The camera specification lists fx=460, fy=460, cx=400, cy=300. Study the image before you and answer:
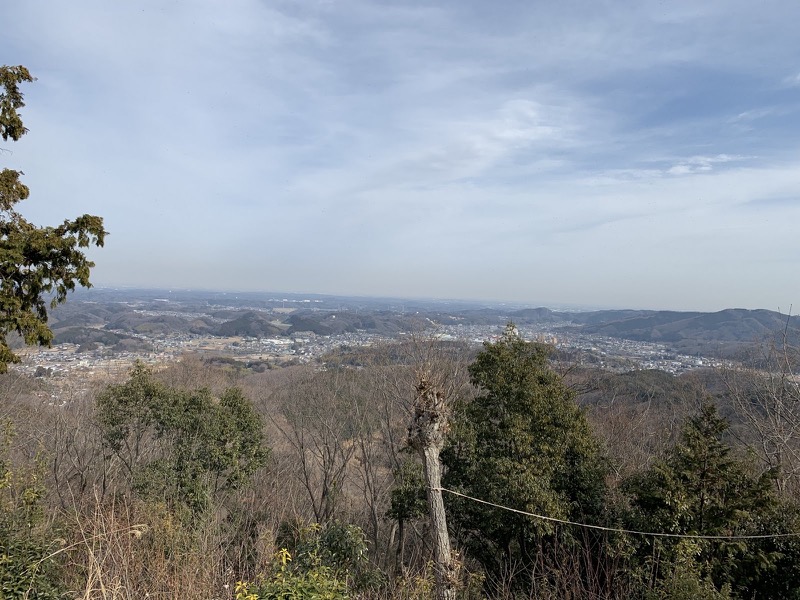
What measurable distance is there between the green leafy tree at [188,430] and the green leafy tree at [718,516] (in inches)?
359

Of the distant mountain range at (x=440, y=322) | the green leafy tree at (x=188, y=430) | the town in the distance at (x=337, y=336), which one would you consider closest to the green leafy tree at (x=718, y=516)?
the green leafy tree at (x=188, y=430)

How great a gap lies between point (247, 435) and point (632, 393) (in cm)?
1668

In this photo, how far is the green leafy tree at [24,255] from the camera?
623 centimetres

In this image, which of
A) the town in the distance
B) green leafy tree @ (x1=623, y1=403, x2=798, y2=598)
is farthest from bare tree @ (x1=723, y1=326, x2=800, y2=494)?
the town in the distance

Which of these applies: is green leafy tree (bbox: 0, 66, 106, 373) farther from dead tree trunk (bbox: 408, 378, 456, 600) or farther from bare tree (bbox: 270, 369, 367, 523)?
bare tree (bbox: 270, 369, 367, 523)

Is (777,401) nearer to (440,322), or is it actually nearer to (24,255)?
(24,255)

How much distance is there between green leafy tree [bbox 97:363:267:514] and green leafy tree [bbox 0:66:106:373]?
5326 mm

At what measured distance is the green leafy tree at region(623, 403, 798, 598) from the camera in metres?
6.67

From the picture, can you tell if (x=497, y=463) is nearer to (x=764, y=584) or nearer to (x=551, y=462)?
(x=551, y=462)

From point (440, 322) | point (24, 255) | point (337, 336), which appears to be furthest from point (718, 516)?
point (337, 336)

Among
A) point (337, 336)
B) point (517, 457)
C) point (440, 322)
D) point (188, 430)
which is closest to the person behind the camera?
point (517, 457)

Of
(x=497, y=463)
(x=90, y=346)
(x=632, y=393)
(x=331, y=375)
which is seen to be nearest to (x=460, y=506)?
(x=497, y=463)

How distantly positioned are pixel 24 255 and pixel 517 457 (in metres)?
8.45

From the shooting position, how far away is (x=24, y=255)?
250 inches
